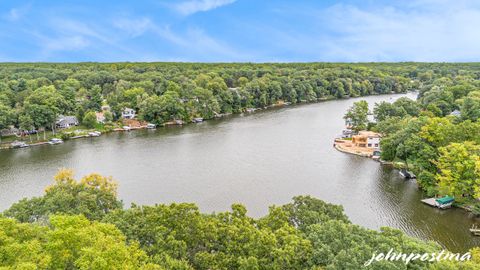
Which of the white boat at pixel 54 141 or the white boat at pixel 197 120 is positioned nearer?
the white boat at pixel 54 141

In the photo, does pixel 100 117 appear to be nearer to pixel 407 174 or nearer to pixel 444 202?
pixel 407 174

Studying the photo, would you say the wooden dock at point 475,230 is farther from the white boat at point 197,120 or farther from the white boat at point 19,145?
the white boat at point 19,145

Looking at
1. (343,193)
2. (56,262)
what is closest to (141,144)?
(343,193)

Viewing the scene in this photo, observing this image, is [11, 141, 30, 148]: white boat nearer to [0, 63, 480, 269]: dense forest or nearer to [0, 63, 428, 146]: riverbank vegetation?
[0, 63, 428, 146]: riverbank vegetation

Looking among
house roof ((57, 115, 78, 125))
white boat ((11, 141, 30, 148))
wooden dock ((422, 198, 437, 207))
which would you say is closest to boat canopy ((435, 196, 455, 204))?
wooden dock ((422, 198, 437, 207))

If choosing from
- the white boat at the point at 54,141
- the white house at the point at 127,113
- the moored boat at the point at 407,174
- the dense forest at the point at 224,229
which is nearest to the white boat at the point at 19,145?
the white boat at the point at 54,141

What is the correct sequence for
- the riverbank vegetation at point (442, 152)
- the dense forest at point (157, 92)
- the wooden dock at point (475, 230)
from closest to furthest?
the wooden dock at point (475, 230)
the riverbank vegetation at point (442, 152)
the dense forest at point (157, 92)
